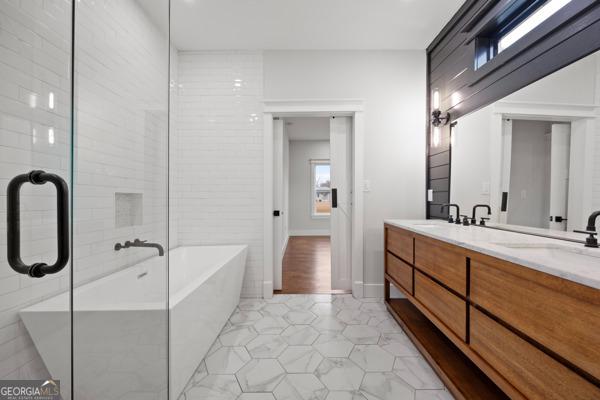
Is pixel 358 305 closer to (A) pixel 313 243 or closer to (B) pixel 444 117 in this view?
(B) pixel 444 117

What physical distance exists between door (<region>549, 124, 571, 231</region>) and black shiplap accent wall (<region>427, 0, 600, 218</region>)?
0.37m

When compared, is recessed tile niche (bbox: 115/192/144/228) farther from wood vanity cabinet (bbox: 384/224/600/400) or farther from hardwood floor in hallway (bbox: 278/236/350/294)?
hardwood floor in hallway (bbox: 278/236/350/294)

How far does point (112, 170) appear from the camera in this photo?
1035 millimetres

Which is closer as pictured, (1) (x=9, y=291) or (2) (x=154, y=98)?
(1) (x=9, y=291)

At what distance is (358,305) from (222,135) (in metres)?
2.29

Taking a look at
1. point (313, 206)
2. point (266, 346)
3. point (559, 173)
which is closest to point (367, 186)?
point (559, 173)

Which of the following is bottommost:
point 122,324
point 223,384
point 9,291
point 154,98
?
point 223,384

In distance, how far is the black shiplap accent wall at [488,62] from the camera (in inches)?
48.6

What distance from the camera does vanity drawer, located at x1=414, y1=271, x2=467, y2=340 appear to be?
1.29m

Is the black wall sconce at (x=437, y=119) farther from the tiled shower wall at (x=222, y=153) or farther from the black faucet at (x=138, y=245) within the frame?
the black faucet at (x=138, y=245)

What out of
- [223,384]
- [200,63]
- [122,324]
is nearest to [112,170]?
[122,324]

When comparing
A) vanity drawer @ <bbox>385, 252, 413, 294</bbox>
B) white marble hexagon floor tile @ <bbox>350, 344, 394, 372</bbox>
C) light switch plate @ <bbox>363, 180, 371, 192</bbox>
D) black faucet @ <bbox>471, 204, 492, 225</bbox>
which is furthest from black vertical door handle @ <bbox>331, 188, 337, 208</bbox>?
white marble hexagon floor tile @ <bbox>350, 344, 394, 372</bbox>

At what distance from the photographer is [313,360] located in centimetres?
166

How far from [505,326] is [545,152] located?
100 centimetres
